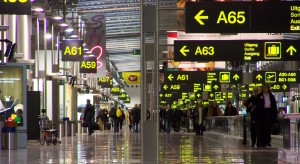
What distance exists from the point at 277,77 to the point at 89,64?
9.24m

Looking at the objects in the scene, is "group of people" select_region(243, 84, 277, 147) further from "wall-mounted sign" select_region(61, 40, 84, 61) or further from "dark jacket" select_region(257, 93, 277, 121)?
"wall-mounted sign" select_region(61, 40, 84, 61)

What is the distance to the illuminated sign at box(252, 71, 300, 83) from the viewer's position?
33.2m

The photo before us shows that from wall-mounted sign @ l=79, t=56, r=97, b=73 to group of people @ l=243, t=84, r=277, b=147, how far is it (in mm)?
15133

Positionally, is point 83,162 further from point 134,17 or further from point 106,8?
point 134,17

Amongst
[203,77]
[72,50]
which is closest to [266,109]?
[72,50]

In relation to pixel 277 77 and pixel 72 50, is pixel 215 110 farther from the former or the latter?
pixel 72 50

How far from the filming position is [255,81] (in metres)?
34.2

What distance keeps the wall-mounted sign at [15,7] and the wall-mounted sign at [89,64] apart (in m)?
19.3

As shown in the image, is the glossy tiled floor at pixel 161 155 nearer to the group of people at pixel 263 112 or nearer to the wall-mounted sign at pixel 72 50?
the group of people at pixel 263 112

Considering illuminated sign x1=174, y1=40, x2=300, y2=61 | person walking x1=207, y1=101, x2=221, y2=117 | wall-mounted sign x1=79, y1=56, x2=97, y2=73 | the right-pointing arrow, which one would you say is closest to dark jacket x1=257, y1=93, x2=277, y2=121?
illuminated sign x1=174, y1=40, x2=300, y2=61

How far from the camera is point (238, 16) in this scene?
1595 cm

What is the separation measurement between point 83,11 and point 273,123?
22085 millimetres

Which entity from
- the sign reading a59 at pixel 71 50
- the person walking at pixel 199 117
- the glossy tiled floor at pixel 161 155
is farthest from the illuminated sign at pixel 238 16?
the person walking at pixel 199 117

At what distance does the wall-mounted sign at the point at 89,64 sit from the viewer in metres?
33.9
